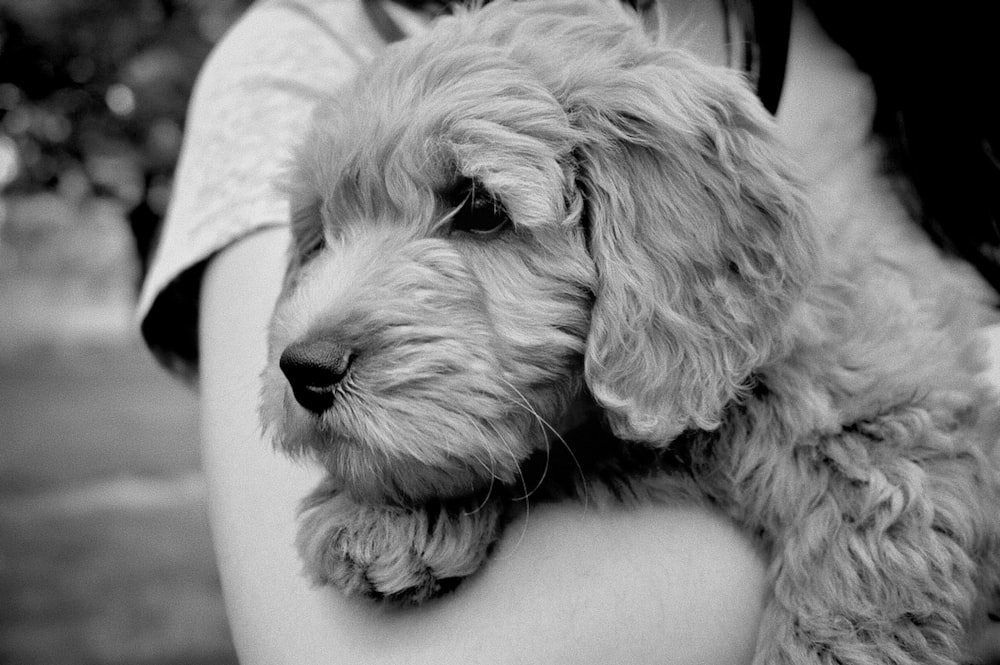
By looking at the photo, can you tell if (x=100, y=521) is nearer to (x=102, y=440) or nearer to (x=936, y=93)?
(x=102, y=440)

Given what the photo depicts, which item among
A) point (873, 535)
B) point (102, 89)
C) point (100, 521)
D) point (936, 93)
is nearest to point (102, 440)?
point (100, 521)

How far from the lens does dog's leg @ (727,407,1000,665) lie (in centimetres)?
182

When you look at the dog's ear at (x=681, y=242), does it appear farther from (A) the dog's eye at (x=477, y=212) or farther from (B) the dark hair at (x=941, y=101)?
(B) the dark hair at (x=941, y=101)

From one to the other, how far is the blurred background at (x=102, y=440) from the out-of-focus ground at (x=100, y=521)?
0.07 ft

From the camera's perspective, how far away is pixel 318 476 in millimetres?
2234

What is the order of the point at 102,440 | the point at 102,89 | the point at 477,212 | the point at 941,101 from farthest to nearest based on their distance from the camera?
the point at 102,440 < the point at 102,89 < the point at 941,101 < the point at 477,212

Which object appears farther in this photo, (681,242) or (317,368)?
(681,242)

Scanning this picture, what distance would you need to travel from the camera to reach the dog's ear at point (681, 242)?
1.88 meters

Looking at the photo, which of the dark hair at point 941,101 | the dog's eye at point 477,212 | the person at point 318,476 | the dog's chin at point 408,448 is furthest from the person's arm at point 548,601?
the dark hair at point 941,101

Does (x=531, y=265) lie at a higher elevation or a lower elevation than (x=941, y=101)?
higher

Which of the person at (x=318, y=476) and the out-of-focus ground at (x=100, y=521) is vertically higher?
the person at (x=318, y=476)

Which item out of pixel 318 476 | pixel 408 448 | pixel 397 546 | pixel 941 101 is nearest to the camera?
pixel 408 448

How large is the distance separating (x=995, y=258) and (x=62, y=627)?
7289 millimetres

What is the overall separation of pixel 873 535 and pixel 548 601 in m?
0.67
